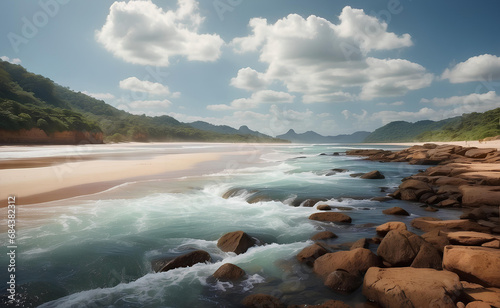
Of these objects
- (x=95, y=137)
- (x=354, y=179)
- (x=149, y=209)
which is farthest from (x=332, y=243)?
(x=95, y=137)

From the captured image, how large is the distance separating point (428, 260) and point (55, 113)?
2905 inches

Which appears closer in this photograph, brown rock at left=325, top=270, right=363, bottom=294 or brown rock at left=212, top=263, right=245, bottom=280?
brown rock at left=325, top=270, right=363, bottom=294

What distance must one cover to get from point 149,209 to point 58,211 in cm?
339

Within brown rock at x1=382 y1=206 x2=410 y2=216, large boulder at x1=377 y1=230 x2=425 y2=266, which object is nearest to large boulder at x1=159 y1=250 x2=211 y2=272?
large boulder at x1=377 y1=230 x2=425 y2=266

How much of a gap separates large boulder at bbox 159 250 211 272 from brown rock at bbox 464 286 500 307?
529 centimetres

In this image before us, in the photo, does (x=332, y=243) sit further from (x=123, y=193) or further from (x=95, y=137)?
(x=95, y=137)

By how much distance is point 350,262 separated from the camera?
18.5ft

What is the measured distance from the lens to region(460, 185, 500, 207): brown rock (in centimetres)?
1062

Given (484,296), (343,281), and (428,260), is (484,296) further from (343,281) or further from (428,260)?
(343,281)

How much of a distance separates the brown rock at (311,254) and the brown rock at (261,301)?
1934 mm

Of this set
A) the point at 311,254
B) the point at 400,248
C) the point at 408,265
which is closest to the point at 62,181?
the point at 311,254

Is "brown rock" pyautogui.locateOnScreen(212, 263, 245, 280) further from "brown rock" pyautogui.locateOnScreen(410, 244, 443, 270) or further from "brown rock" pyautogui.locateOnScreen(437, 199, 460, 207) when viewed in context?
"brown rock" pyautogui.locateOnScreen(437, 199, 460, 207)

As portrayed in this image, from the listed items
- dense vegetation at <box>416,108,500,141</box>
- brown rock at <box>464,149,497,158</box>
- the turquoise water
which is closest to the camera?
the turquoise water

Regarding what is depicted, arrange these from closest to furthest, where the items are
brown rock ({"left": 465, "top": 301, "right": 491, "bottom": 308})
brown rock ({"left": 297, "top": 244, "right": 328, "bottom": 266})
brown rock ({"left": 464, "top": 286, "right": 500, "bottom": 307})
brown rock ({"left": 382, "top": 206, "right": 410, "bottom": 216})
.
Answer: brown rock ({"left": 465, "top": 301, "right": 491, "bottom": 308})
brown rock ({"left": 464, "top": 286, "right": 500, "bottom": 307})
brown rock ({"left": 297, "top": 244, "right": 328, "bottom": 266})
brown rock ({"left": 382, "top": 206, "right": 410, "bottom": 216})
